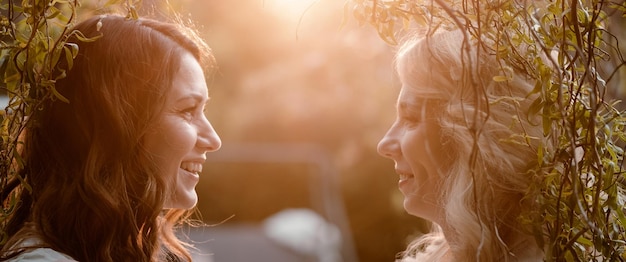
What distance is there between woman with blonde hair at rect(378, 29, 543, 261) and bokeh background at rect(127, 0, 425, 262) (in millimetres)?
4223

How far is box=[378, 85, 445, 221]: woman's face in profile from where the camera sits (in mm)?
1908

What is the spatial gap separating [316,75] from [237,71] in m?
2.85

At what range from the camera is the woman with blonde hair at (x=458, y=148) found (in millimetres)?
1725

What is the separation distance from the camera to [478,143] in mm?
1747

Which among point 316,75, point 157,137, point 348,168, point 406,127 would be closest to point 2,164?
point 157,137

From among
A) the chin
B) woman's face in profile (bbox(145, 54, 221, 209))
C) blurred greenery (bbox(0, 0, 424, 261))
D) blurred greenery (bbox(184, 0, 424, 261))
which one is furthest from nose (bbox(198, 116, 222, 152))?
blurred greenery (bbox(184, 0, 424, 261))

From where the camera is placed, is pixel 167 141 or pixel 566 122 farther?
pixel 167 141

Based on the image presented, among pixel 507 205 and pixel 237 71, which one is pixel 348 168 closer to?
pixel 237 71

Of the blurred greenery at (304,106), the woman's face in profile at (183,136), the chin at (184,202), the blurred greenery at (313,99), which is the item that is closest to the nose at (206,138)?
the woman's face in profile at (183,136)

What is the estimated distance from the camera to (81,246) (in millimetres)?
1695

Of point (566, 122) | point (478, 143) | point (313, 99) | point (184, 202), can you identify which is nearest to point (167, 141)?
point (184, 202)

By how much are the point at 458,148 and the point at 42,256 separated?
927 mm

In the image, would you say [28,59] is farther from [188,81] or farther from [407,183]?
[407,183]

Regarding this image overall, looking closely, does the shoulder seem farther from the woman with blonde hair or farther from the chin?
the woman with blonde hair
